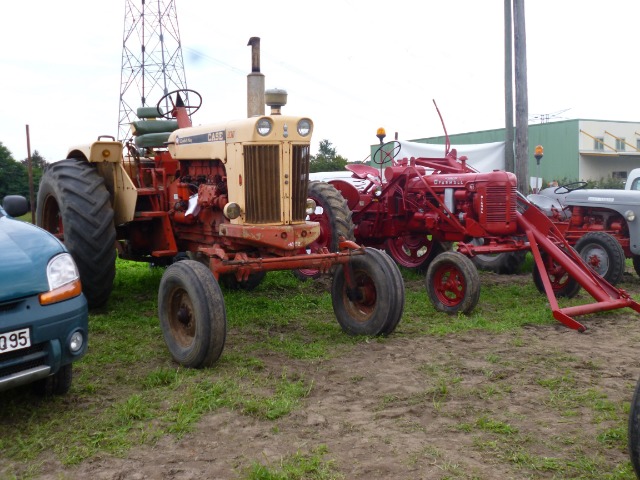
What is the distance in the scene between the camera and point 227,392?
4.11m

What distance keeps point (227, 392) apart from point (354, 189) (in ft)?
17.2

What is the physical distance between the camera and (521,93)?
11031 mm

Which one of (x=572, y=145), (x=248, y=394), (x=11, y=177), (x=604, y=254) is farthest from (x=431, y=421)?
(x=572, y=145)

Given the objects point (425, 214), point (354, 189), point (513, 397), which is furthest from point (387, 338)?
point (354, 189)

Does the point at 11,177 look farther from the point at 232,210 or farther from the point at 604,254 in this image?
the point at 604,254

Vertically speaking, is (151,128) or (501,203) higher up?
(151,128)

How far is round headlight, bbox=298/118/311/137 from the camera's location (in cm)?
526

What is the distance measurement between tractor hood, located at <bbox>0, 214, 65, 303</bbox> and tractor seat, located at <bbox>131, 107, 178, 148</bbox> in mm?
3160

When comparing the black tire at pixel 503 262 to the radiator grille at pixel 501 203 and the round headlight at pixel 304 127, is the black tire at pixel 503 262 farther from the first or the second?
the round headlight at pixel 304 127

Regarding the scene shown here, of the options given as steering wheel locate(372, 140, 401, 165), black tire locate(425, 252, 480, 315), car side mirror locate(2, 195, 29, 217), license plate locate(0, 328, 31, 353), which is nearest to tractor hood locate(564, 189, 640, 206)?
steering wheel locate(372, 140, 401, 165)

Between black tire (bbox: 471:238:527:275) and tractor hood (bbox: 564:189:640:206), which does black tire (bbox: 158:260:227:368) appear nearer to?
black tire (bbox: 471:238:527:275)

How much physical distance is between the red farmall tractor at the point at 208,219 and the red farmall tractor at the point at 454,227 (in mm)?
1546

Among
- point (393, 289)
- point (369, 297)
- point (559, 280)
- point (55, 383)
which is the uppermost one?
point (393, 289)

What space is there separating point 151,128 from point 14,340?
4274 mm
